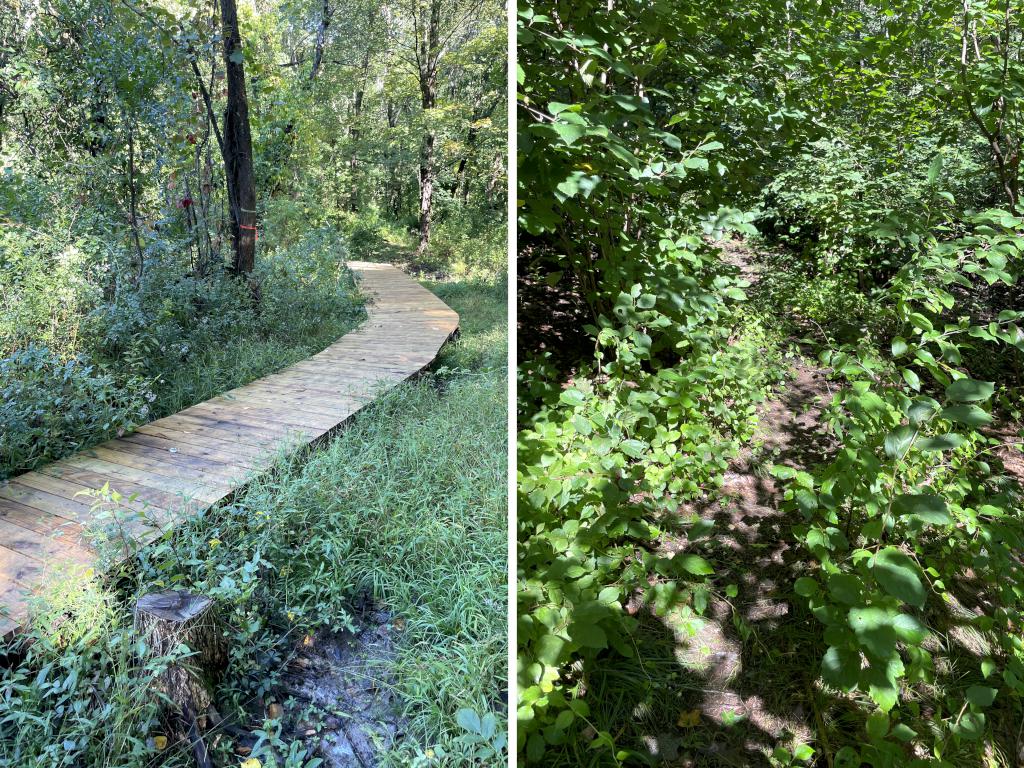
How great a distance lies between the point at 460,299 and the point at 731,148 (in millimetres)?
2579

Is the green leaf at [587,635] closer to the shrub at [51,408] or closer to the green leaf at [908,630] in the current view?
the green leaf at [908,630]

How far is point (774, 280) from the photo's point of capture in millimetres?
3418


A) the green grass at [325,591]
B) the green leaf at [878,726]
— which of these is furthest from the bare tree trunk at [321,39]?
the green leaf at [878,726]

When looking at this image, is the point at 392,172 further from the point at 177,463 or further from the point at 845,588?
Answer: the point at 845,588

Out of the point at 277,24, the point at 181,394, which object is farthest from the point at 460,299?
the point at 181,394

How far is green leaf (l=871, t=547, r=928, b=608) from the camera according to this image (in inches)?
24.2

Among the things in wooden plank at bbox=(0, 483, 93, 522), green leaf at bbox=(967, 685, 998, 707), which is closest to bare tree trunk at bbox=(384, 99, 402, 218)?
wooden plank at bbox=(0, 483, 93, 522)

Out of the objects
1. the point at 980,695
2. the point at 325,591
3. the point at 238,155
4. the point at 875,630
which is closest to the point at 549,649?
the point at 875,630

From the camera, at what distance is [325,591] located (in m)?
1.41

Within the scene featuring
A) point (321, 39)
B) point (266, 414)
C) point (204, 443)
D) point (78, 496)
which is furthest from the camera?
point (321, 39)

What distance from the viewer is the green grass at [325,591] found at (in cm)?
100

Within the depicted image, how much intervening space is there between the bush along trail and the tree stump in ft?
2.02

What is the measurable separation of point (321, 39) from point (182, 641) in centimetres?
291

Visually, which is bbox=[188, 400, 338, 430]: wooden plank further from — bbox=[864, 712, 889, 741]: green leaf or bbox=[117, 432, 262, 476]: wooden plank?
bbox=[864, 712, 889, 741]: green leaf
